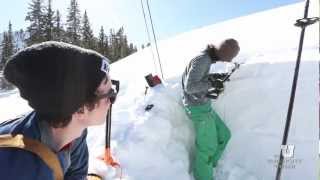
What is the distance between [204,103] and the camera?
5066 millimetres

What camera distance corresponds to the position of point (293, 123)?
5.48 m

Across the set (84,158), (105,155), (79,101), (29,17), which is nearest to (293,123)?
(105,155)

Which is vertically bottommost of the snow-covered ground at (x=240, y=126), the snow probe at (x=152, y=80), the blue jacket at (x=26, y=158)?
the snow-covered ground at (x=240, y=126)

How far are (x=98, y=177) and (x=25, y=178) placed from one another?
1.53 metres

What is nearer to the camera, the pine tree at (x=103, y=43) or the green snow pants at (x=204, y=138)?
the green snow pants at (x=204, y=138)

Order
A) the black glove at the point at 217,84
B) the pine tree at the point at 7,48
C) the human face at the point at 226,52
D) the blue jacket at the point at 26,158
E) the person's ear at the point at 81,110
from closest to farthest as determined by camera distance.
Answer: the blue jacket at the point at 26,158 < the person's ear at the point at 81,110 < the human face at the point at 226,52 < the black glove at the point at 217,84 < the pine tree at the point at 7,48

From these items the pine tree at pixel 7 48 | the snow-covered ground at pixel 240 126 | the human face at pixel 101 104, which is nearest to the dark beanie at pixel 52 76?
the human face at pixel 101 104

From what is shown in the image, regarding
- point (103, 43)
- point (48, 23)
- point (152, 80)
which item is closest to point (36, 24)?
point (48, 23)

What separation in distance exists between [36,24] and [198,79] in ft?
117

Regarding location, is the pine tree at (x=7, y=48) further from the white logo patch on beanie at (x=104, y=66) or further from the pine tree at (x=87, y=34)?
the white logo patch on beanie at (x=104, y=66)

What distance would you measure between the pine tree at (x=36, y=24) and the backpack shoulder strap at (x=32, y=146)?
36226mm

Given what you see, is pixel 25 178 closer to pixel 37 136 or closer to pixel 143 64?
pixel 37 136

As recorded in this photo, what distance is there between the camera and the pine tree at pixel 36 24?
37250 mm

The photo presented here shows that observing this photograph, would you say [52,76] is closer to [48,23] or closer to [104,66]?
[104,66]
